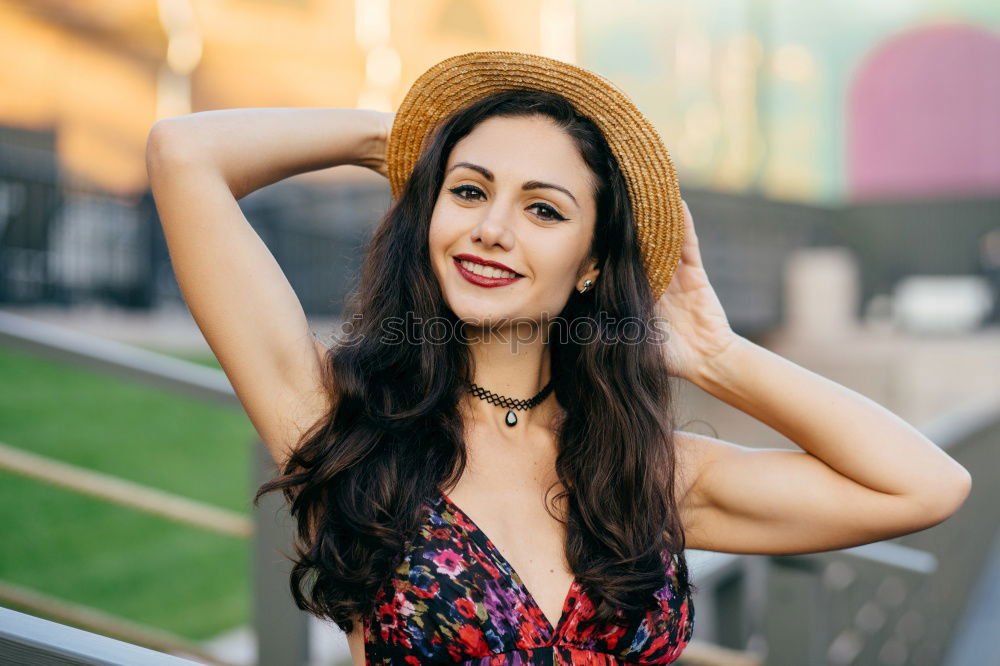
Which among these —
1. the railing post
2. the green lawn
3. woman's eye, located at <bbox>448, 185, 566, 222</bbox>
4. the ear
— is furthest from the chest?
the green lawn

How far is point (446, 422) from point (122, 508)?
3573 mm

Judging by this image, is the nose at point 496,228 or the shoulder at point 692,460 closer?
the nose at point 496,228

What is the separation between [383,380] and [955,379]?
41.5ft

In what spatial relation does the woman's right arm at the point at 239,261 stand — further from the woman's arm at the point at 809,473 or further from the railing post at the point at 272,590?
the woman's arm at the point at 809,473

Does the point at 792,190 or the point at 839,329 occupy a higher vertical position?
the point at 792,190

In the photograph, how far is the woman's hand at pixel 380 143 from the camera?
1.94 meters

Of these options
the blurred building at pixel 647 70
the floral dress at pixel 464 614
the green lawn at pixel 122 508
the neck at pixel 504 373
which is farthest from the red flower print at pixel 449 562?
the blurred building at pixel 647 70

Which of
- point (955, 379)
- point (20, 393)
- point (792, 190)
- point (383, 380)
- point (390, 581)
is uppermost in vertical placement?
point (383, 380)

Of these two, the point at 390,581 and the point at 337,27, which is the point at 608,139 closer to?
the point at 390,581

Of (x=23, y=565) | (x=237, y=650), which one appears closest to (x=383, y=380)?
(x=237, y=650)

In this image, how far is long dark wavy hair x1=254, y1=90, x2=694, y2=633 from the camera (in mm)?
1665

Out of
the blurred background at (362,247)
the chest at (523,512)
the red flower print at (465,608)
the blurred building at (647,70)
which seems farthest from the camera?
the blurred building at (647,70)

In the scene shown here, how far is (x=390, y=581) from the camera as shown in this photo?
1.62m

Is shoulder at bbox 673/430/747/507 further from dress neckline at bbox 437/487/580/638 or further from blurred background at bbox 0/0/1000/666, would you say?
dress neckline at bbox 437/487/580/638
